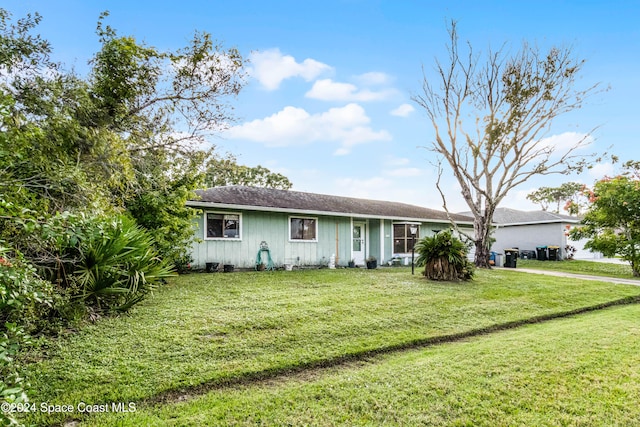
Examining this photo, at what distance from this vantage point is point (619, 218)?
1447cm

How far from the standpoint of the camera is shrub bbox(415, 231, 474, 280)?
1130cm

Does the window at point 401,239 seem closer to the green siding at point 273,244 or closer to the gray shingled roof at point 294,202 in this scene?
the gray shingled roof at point 294,202

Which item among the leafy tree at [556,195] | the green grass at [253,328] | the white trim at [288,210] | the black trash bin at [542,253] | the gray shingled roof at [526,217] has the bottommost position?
the green grass at [253,328]

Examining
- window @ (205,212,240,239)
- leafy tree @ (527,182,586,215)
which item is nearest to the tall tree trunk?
window @ (205,212,240,239)

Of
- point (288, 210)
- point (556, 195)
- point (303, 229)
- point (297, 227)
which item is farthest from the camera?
point (556, 195)

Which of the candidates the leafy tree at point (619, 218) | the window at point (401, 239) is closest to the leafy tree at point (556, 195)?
the leafy tree at point (619, 218)

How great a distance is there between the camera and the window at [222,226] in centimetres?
1261

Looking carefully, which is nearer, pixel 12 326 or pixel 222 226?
pixel 12 326

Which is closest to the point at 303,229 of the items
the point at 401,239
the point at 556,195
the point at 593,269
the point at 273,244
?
the point at 273,244

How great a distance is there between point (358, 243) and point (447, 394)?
13016 millimetres

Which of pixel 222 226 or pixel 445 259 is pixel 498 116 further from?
pixel 222 226

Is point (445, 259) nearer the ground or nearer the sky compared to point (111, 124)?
nearer the ground

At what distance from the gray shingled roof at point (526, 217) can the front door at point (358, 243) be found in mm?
14291

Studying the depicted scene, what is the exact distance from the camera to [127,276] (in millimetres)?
6652
